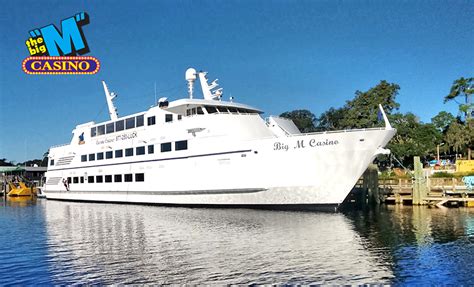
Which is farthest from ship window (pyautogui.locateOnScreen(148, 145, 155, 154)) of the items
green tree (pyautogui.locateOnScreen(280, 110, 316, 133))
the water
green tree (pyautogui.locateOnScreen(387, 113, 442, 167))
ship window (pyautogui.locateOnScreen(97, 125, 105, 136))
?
green tree (pyautogui.locateOnScreen(280, 110, 316, 133))

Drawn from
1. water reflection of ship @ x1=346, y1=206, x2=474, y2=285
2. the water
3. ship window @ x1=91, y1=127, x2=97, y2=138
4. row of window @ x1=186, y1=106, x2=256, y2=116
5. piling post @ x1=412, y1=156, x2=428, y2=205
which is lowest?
water reflection of ship @ x1=346, y1=206, x2=474, y2=285

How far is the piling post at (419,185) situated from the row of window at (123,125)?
639 inches

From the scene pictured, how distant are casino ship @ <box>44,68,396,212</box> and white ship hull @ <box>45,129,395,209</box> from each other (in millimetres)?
52

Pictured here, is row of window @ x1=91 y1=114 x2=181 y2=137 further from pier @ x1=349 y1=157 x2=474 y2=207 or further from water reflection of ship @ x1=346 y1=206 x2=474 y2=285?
water reflection of ship @ x1=346 y1=206 x2=474 y2=285

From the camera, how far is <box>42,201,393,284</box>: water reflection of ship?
11523mm

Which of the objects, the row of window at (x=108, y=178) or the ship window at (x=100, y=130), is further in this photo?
the ship window at (x=100, y=130)

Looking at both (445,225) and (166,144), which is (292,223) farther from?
(166,144)

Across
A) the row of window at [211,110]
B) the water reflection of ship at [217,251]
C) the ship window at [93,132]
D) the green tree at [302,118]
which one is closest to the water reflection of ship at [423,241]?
the water reflection of ship at [217,251]

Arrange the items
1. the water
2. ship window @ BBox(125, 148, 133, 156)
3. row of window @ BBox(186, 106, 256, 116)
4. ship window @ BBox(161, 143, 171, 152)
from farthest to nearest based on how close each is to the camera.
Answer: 1. ship window @ BBox(125, 148, 133, 156)
2. ship window @ BBox(161, 143, 171, 152)
3. row of window @ BBox(186, 106, 256, 116)
4. the water

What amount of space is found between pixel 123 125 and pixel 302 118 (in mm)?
51966

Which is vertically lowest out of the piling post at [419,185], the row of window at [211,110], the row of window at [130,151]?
the piling post at [419,185]

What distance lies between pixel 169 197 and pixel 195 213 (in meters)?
4.89

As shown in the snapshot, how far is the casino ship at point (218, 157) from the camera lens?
2341 cm

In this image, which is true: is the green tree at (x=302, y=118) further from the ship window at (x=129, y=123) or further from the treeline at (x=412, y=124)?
the ship window at (x=129, y=123)
